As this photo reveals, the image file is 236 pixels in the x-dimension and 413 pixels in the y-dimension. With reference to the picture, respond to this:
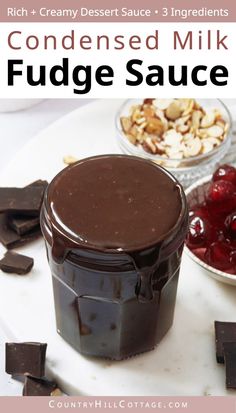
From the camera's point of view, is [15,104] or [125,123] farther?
[15,104]

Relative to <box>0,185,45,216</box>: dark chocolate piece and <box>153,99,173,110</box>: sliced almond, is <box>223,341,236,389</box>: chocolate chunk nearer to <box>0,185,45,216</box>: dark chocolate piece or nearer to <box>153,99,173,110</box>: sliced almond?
<box>0,185,45,216</box>: dark chocolate piece

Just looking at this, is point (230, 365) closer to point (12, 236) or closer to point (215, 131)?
point (12, 236)

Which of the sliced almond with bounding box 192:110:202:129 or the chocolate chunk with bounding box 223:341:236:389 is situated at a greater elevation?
the sliced almond with bounding box 192:110:202:129

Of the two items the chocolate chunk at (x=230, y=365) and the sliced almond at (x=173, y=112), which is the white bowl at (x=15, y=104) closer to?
the sliced almond at (x=173, y=112)

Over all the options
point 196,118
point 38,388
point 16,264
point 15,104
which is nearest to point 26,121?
point 15,104

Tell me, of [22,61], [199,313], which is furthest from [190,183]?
[22,61]

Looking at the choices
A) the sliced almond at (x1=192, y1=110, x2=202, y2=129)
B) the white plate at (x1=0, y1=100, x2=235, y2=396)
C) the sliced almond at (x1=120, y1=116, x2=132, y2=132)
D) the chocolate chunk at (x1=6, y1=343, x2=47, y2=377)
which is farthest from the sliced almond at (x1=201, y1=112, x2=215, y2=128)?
the chocolate chunk at (x1=6, y1=343, x2=47, y2=377)
